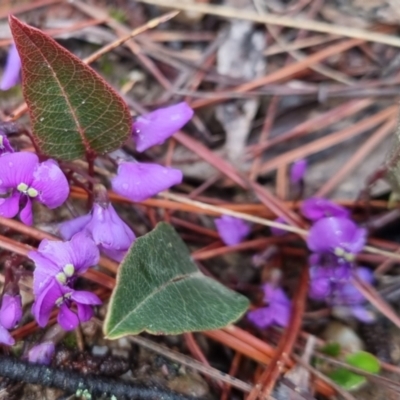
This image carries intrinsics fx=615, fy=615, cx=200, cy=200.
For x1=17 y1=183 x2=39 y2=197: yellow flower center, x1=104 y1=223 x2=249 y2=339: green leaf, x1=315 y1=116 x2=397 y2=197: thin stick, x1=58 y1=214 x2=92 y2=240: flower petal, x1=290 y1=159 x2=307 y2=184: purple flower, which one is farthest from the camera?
x1=315 y1=116 x2=397 y2=197: thin stick

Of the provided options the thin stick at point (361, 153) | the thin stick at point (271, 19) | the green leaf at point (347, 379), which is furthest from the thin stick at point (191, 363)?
the thin stick at point (271, 19)

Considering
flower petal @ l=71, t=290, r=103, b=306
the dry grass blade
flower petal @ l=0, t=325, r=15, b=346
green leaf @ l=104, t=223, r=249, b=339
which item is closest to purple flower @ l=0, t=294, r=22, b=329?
flower petal @ l=0, t=325, r=15, b=346

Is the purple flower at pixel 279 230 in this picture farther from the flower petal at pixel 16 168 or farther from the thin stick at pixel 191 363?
the flower petal at pixel 16 168

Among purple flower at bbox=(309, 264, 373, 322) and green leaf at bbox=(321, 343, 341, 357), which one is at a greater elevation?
purple flower at bbox=(309, 264, 373, 322)

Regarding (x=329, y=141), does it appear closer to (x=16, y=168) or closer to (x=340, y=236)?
(x=340, y=236)

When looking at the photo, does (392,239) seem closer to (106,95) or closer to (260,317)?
(260,317)

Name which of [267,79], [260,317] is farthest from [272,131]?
[260,317]

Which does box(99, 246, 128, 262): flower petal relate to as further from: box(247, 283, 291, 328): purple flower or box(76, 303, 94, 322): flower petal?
box(247, 283, 291, 328): purple flower
